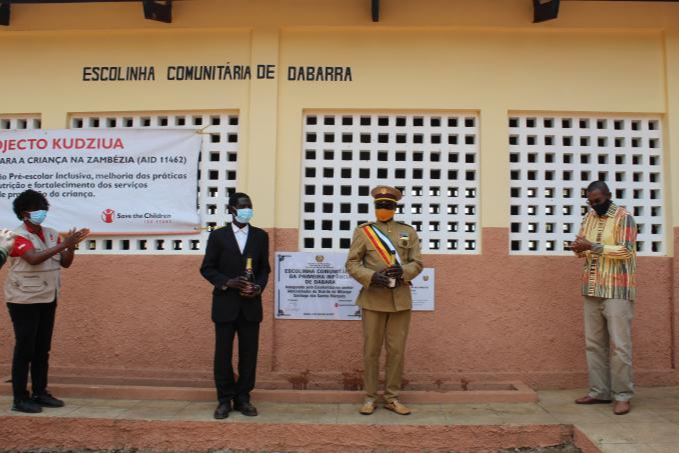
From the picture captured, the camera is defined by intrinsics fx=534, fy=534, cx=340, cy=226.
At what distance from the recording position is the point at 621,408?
4340 millimetres

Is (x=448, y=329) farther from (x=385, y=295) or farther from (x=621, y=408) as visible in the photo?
(x=621, y=408)

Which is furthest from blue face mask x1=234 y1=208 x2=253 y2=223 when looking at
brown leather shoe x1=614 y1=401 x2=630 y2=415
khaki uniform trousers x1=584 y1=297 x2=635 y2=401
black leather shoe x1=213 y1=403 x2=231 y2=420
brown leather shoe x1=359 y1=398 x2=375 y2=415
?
brown leather shoe x1=614 y1=401 x2=630 y2=415

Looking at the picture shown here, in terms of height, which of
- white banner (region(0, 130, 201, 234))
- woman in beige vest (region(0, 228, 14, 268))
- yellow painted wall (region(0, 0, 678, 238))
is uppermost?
yellow painted wall (region(0, 0, 678, 238))

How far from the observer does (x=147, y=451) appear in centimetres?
407

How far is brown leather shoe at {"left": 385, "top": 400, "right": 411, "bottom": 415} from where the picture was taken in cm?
432

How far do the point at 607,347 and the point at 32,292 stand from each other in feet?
15.6

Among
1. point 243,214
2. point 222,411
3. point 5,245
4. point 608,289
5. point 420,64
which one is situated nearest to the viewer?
point 5,245

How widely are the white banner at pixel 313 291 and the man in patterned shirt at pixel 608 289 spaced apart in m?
1.45

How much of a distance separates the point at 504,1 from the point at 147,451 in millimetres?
5242

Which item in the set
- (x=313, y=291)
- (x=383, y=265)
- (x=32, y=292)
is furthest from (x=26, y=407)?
(x=383, y=265)

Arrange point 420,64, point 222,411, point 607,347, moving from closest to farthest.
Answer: point 222,411, point 607,347, point 420,64

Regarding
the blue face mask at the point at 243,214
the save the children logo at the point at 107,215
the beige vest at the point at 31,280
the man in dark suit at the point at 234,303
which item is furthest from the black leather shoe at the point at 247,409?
the save the children logo at the point at 107,215

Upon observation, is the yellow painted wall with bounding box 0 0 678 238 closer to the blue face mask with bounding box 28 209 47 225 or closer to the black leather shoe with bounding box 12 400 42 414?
the blue face mask with bounding box 28 209 47 225

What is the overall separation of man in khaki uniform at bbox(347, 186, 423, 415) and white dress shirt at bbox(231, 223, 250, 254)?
2.83 ft
